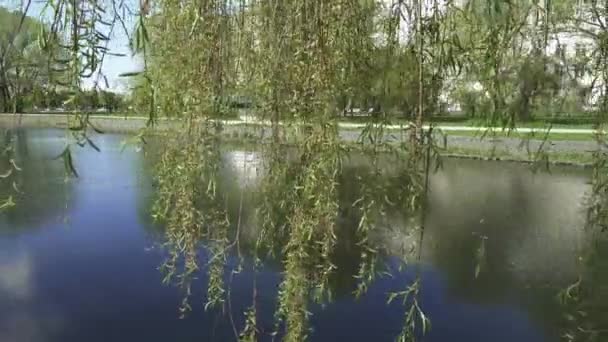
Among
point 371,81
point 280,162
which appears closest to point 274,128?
point 280,162

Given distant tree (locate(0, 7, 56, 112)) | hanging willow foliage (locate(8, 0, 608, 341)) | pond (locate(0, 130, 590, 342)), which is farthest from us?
pond (locate(0, 130, 590, 342))

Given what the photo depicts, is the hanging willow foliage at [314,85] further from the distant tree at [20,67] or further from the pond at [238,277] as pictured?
the pond at [238,277]

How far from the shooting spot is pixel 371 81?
0.91 metres

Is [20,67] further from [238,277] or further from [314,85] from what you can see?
[238,277]

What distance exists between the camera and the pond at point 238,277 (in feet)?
11.5

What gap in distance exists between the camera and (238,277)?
3.47 meters

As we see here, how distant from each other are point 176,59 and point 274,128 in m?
0.20

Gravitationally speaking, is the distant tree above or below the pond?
above

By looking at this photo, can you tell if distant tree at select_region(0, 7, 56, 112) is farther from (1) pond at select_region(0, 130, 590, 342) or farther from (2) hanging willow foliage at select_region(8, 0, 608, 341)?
(1) pond at select_region(0, 130, 590, 342)

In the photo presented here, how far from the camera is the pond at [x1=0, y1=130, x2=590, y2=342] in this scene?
3494 mm

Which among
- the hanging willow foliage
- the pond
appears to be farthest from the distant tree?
the pond

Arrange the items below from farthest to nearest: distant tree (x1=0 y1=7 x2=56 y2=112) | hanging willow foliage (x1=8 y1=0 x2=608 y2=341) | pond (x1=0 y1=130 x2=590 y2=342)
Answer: pond (x1=0 y1=130 x2=590 y2=342) → hanging willow foliage (x1=8 y1=0 x2=608 y2=341) → distant tree (x1=0 y1=7 x2=56 y2=112)

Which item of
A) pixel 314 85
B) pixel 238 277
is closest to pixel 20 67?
pixel 314 85

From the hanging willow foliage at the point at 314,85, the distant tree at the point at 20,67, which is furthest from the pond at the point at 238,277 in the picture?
the distant tree at the point at 20,67
